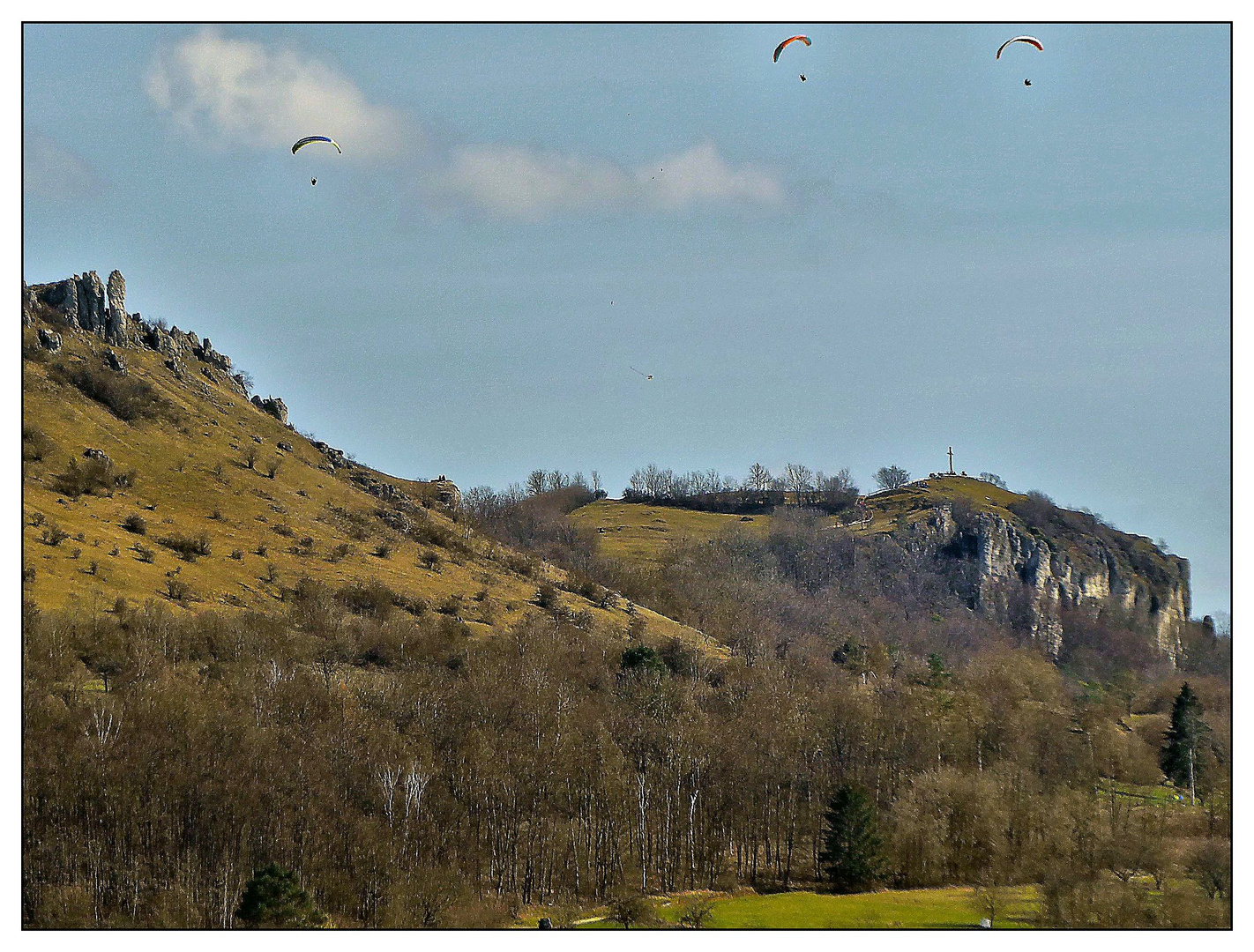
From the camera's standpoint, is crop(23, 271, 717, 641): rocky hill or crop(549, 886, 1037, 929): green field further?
crop(23, 271, 717, 641): rocky hill

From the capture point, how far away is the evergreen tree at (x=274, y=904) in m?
49.9

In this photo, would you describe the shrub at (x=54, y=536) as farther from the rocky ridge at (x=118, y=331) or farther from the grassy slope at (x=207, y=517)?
the rocky ridge at (x=118, y=331)

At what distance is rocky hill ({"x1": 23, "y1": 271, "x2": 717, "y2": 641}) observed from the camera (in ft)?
313

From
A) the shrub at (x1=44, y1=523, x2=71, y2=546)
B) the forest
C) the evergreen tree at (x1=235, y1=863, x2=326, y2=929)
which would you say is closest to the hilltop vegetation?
the evergreen tree at (x1=235, y1=863, x2=326, y2=929)

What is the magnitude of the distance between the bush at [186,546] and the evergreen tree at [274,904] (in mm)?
56850

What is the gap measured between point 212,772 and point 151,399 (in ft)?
257

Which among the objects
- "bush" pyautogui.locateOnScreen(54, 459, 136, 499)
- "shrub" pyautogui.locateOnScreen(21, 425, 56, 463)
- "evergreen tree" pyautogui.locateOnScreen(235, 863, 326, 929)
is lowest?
"evergreen tree" pyautogui.locateOnScreen(235, 863, 326, 929)

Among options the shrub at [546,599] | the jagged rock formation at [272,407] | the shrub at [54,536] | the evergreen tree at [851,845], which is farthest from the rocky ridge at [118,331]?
the evergreen tree at [851,845]

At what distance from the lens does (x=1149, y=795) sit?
310ft

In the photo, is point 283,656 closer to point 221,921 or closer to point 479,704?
point 479,704

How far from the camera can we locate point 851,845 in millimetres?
73438

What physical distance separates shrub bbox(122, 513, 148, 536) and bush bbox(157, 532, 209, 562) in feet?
5.72

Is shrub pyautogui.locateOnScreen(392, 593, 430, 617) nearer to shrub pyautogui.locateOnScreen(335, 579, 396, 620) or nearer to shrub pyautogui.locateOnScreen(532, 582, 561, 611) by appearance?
shrub pyautogui.locateOnScreen(335, 579, 396, 620)

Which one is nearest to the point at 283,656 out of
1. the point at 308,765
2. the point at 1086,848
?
the point at 308,765
